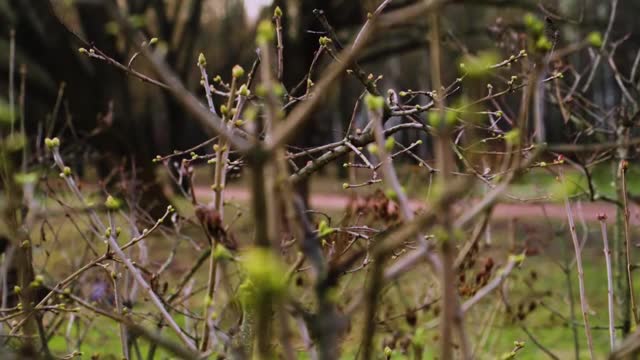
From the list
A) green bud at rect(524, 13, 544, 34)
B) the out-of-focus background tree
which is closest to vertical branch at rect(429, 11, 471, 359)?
green bud at rect(524, 13, 544, 34)

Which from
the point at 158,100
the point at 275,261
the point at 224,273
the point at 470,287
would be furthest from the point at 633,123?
the point at 158,100

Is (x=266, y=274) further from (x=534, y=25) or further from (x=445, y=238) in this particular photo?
(x=534, y=25)

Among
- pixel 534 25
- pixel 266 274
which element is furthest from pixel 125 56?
pixel 266 274

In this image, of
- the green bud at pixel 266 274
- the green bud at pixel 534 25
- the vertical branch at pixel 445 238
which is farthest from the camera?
the green bud at pixel 534 25

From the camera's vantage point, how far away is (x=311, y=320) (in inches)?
56.2

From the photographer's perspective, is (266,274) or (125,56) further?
(125,56)

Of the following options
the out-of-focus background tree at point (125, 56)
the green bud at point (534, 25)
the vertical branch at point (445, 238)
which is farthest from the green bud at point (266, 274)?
the out-of-focus background tree at point (125, 56)

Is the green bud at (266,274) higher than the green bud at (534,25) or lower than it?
lower

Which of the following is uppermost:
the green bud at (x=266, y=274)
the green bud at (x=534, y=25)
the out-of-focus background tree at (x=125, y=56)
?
the out-of-focus background tree at (x=125, y=56)

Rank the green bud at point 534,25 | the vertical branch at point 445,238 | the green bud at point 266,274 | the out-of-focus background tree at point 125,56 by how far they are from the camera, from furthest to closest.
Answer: the out-of-focus background tree at point 125,56
the green bud at point 534,25
the vertical branch at point 445,238
the green bud at point 266,274

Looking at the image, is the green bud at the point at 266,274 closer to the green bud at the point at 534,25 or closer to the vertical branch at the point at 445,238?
the vertical branch at the point at 445,238

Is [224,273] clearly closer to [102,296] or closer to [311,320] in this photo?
[311,320]

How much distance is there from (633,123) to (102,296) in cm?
320

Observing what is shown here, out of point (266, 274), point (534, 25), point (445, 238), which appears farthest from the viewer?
point (534, 25)
